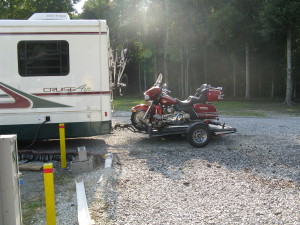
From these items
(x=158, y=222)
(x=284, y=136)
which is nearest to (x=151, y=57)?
(x=284, y=136)

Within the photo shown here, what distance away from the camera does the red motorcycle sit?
29.6 feet

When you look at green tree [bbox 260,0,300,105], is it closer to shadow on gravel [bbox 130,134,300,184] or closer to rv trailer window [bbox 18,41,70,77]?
shadow on gravel [bbox 130,134,300,184]

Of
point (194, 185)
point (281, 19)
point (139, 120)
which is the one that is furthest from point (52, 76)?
point (281, 19)

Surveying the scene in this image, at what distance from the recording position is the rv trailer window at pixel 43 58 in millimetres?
8039

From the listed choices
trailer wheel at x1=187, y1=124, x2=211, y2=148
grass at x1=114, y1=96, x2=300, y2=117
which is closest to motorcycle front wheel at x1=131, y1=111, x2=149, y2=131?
trailer wheel at x1=187, y1=124, x2=211, y2=148

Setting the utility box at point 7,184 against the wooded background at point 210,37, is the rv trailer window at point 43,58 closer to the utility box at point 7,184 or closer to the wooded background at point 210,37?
the utility box at point 7,184

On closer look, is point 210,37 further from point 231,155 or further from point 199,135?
point 231,155

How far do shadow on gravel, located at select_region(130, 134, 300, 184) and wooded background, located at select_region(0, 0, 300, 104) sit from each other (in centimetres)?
1477

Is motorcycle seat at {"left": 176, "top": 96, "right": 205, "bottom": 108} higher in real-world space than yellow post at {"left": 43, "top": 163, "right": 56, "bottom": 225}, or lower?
higher

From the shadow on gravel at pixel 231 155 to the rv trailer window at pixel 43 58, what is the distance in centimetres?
265

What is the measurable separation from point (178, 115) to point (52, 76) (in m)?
3.38

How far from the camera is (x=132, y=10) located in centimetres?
3541

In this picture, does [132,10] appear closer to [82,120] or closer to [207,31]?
[207,31]

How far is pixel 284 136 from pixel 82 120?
19.2 feet
